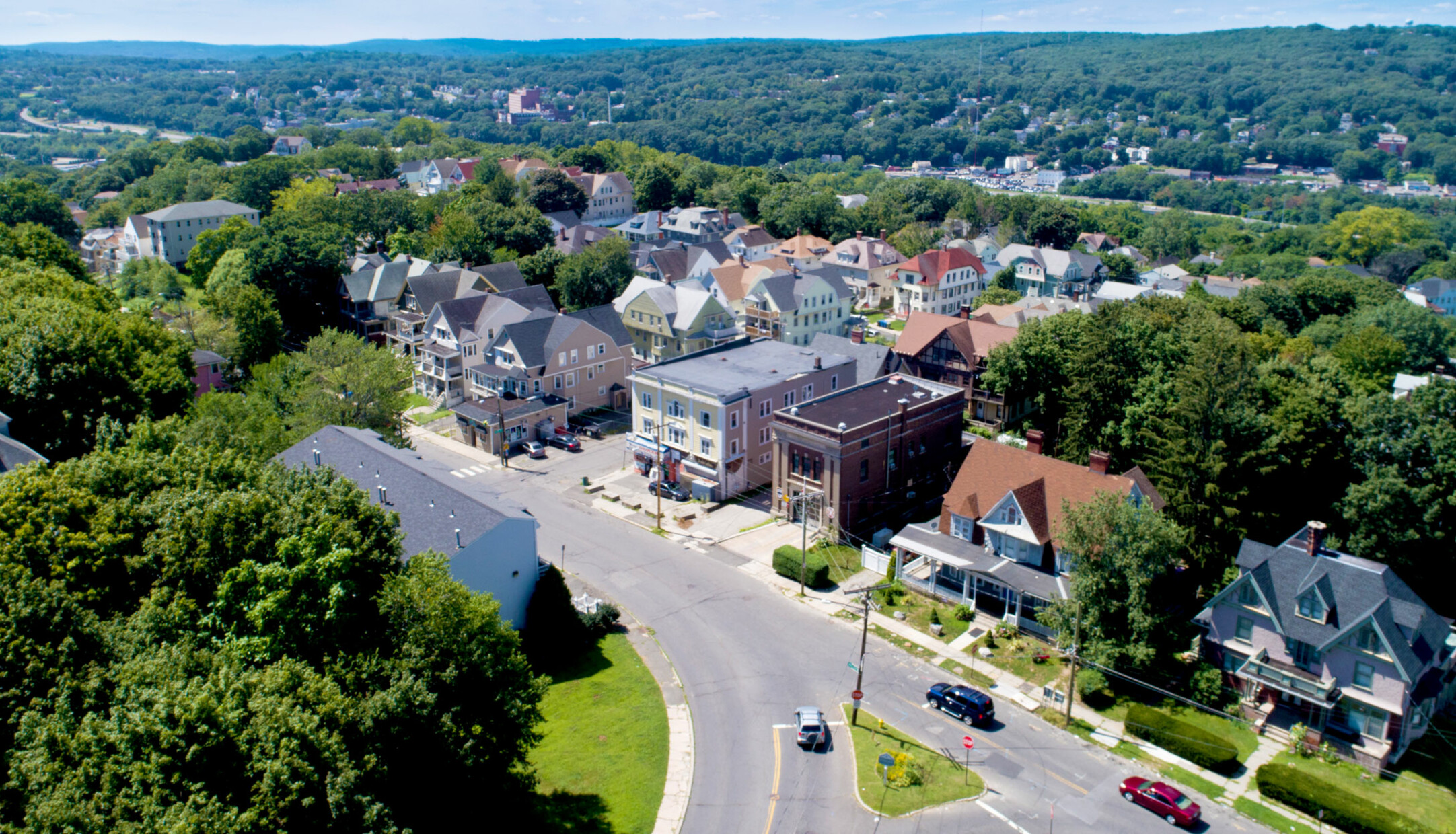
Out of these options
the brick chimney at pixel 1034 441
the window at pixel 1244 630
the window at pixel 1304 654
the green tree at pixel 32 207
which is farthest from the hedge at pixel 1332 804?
the green tree at pixel 32 207

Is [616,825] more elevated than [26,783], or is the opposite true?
[26,783]

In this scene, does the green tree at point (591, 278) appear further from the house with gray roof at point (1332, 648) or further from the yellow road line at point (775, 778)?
the house with gray roof at point (1332, 648)

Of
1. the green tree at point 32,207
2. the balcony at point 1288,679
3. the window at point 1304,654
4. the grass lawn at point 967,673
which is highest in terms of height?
the green tree at point 32,207

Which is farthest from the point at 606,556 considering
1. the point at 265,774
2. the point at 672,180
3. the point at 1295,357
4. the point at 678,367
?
the point at 672,180

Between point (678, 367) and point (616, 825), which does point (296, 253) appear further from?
point (616, 825)

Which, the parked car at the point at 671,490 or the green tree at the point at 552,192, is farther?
the green tree at the point at 552,192

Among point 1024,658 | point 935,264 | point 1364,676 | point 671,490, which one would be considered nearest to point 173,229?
point 671,490
